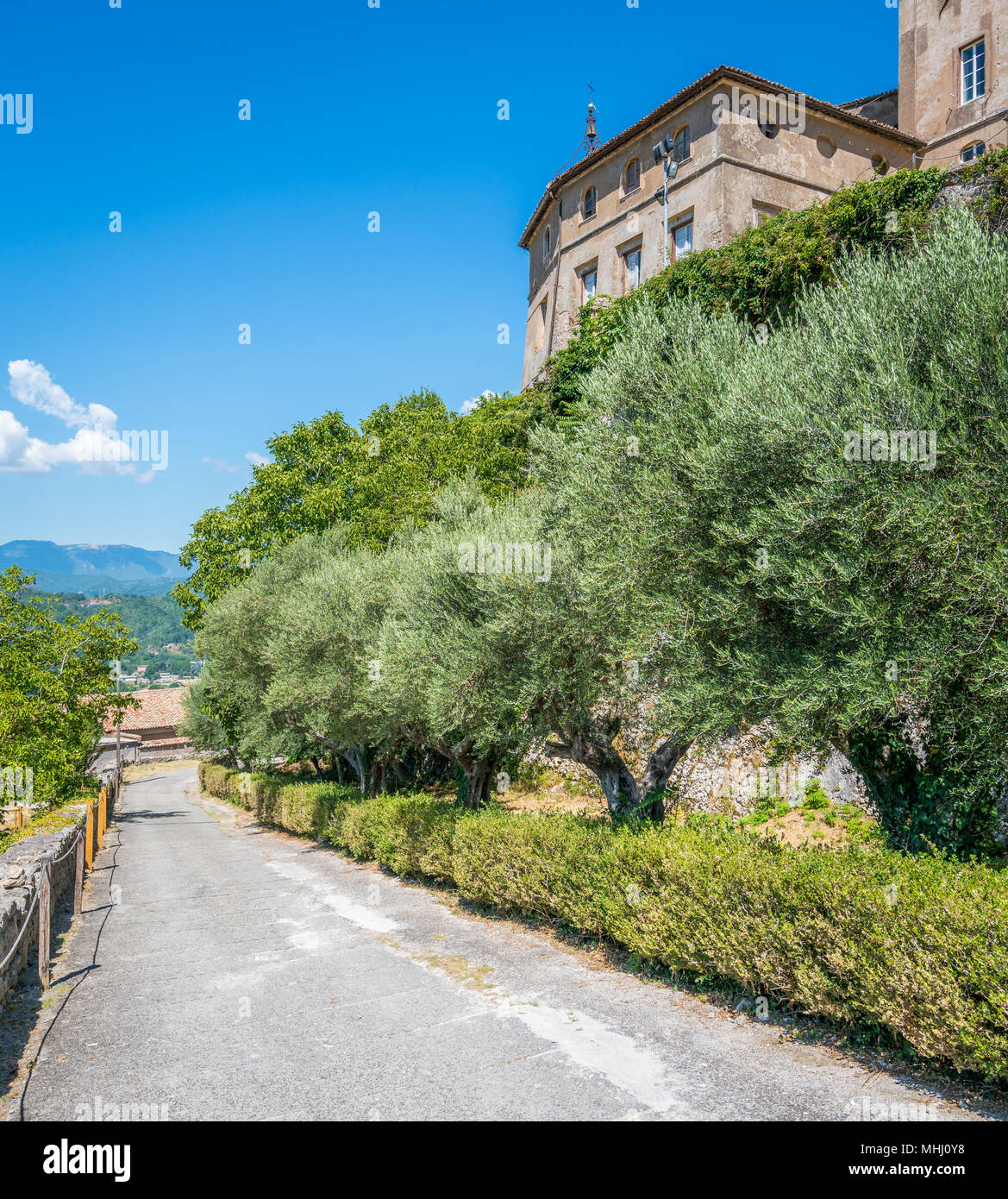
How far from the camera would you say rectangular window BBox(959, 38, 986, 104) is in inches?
1192

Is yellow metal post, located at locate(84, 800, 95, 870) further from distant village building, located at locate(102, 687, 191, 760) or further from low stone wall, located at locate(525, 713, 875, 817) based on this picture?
distant village building, located at locate(102, 687, 191, 760)

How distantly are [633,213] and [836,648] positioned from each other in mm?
34286

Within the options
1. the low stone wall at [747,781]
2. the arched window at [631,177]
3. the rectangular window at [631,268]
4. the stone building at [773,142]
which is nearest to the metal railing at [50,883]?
the low stone wall at [747,781]

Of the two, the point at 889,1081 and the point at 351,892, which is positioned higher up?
the point at 889,1081

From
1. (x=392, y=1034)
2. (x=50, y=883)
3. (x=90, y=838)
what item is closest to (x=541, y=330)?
(x=90, y=838)

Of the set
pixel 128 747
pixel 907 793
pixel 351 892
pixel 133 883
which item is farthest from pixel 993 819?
pixel 128 747

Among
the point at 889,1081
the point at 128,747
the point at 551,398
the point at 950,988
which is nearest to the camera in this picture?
the point at 950,988

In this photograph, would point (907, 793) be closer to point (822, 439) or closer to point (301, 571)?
point (822, 439)

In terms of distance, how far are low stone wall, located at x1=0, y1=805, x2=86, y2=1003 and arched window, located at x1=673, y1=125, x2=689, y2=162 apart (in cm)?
3411

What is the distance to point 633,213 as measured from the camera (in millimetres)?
36844

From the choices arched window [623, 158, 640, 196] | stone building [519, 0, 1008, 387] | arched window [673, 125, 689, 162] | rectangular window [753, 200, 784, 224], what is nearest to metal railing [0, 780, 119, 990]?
stone building [519, 0, 1008, 387]

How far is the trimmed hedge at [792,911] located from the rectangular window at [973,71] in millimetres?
33267

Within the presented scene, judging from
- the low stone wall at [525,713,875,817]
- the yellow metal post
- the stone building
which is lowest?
the yellow metal post
